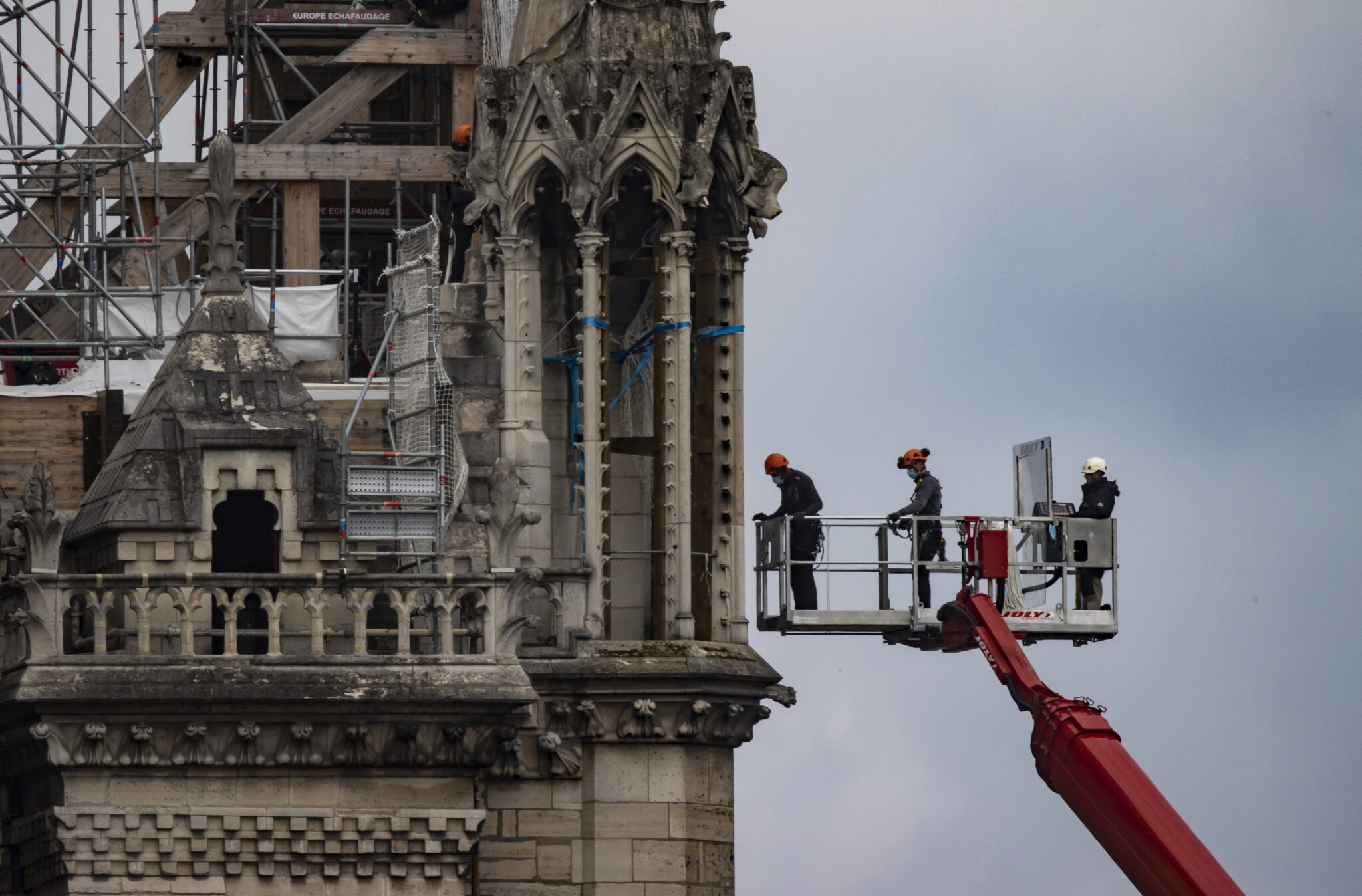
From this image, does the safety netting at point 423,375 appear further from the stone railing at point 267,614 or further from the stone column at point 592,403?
the stone railing at point 267,614

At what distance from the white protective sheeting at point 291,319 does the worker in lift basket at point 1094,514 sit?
40.2ft

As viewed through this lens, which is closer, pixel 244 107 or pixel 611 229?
pixel 611 229

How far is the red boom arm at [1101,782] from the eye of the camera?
50.4m

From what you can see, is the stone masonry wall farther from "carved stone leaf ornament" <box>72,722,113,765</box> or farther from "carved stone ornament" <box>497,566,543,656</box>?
"carved stone leaf ornament" <box>72,722,113,765</box>

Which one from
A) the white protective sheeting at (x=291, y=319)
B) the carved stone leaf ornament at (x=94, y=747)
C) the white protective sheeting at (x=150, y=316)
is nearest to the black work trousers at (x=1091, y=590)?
the carved stone leaf ornament at (x=94, y=747)

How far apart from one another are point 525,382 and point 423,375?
1.34 metres

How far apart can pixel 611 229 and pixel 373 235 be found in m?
15.0

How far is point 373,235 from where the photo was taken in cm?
7138

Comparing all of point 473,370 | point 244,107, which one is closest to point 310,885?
point 473,370

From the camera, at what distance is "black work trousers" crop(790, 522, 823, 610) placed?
5544cm

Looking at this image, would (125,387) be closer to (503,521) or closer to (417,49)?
(503,521)

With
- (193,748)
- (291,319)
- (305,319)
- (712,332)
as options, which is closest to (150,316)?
(291,319)

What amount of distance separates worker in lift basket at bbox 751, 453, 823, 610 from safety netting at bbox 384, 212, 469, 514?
13.3ft

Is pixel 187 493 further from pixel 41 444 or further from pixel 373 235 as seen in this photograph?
pixel 373 235
